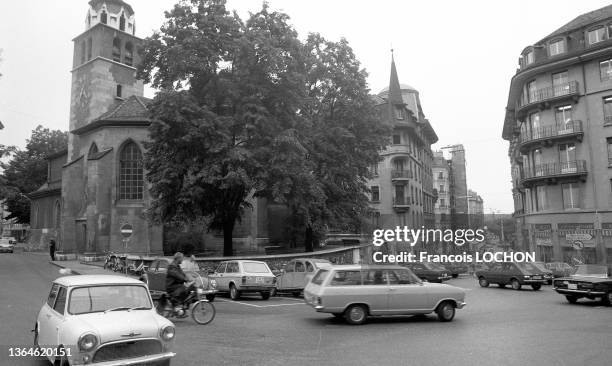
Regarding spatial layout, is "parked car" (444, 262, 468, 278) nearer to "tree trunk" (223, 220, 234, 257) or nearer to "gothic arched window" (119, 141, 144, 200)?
"tree trunk" (223, 220, 234, 257)

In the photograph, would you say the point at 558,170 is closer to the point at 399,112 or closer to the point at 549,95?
A: the point at 549,95

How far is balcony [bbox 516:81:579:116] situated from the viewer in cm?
3591

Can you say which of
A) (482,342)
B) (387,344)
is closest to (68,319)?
(387,344)

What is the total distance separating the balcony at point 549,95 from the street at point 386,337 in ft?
83.5

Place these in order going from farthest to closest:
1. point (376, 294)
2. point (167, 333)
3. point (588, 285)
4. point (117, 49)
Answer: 1. point (117, 49)
2. point (588, 285)
3. point (376, 294)
4. point (167, 333)

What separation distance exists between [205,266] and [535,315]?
15.5 metres

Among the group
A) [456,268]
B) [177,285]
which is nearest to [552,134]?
[456,268]

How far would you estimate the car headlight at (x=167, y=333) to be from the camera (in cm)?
688

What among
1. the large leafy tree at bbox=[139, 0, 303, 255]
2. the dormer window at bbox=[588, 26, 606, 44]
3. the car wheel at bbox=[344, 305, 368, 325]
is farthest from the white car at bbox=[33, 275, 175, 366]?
the dormer window at bbox=[588, 26, 606, 44]

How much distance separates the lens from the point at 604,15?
35.7 metres

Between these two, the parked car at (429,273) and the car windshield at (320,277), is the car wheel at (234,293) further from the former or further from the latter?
the parked car at (429,273)

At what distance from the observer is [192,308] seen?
11477 mm

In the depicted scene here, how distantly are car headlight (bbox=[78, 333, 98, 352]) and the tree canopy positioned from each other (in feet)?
52.6

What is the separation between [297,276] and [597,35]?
102 feet
